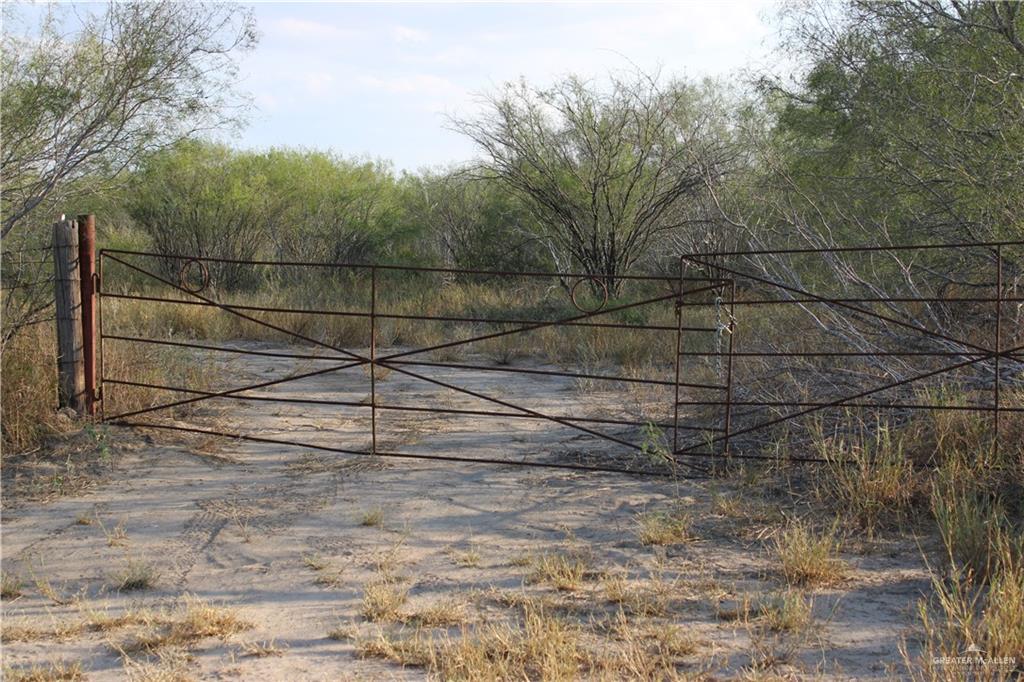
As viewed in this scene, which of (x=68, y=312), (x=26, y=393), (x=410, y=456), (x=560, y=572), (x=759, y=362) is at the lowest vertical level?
(x=560, y=572)

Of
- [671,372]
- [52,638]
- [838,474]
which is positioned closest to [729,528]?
[838,474]

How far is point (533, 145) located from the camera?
17.7 m

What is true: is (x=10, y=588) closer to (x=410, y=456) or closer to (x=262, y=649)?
(x=262, y=649)

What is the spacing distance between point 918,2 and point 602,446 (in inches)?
216

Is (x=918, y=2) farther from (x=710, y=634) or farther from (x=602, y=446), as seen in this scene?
(x=710, y=634)

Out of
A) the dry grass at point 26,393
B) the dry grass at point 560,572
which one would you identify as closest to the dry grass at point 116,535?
the dry grass at point 26,393

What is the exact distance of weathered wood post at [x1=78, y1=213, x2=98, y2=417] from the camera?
7.90 metres

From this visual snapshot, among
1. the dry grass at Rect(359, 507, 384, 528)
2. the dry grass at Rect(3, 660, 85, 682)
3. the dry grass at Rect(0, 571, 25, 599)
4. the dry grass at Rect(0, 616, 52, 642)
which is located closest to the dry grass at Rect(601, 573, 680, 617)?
the dry grass at Rect(359, 507, 384, 528)

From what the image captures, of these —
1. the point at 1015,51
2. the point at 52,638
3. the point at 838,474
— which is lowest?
the point at 52,638

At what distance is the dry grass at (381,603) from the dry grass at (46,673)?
4.18 ft

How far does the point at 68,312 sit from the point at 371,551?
3.95 metres

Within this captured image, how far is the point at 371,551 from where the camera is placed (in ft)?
18.3

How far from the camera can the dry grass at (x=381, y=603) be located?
4.56 m

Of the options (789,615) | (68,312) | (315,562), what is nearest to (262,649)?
(315,562)
